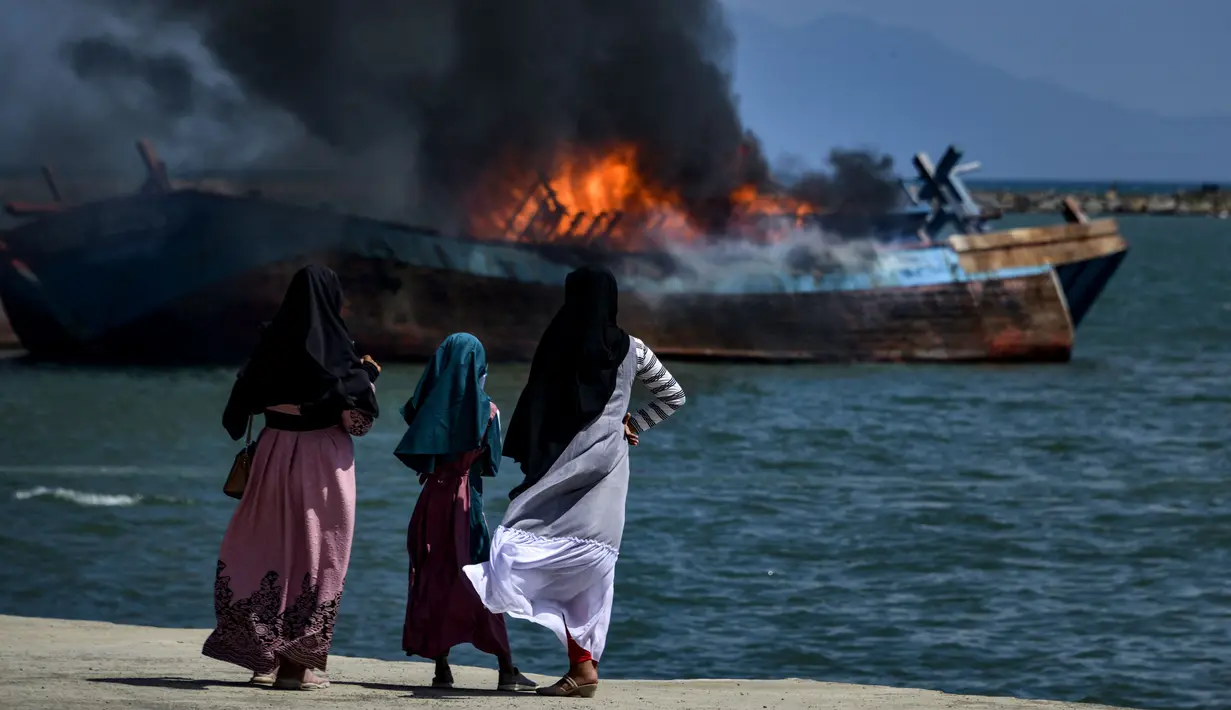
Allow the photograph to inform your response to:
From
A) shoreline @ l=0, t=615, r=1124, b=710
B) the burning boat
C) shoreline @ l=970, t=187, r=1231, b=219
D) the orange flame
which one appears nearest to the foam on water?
shoreline @ l=0, t=615, r=1124, b=710

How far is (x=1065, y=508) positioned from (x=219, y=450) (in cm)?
955

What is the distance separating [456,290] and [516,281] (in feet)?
3.33

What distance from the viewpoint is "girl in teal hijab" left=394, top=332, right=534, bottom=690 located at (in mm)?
6434

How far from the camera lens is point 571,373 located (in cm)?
625

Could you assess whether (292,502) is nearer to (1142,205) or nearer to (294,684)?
(294,684)

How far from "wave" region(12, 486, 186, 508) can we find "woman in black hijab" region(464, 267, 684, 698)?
1075cm

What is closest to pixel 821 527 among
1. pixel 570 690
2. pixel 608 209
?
pixel 570 690

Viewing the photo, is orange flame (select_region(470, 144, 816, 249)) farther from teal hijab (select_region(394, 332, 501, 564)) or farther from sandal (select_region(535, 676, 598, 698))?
sandal (select_region(535, 676, 598, 698))

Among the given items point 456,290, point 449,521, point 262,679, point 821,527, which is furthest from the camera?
point 456,290

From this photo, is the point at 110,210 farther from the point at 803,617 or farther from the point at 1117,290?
the point at 1117,290

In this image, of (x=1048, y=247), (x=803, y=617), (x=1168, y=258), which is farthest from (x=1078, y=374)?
(x=1168, y=258)

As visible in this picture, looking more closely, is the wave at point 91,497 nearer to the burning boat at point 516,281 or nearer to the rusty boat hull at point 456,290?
the rusty boat hull at point 456,290

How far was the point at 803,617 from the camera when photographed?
12039mm

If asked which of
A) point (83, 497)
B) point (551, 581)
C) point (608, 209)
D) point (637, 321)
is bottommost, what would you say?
point (551, 581)
